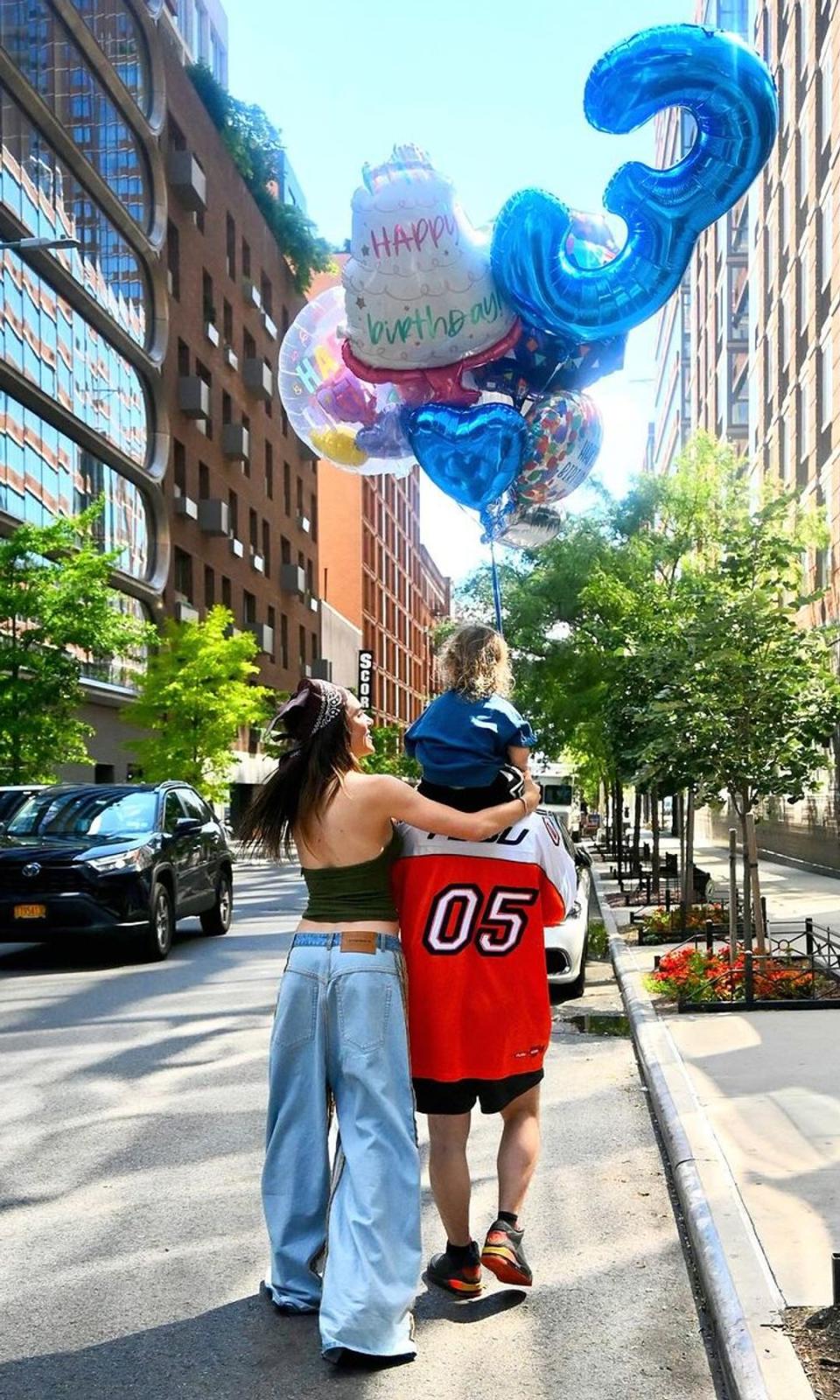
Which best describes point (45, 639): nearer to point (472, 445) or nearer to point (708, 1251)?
point (472, 445)

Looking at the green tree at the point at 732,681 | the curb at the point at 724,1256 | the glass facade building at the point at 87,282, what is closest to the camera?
the curb at the point at 724,1256

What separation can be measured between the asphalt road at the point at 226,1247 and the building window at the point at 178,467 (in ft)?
114

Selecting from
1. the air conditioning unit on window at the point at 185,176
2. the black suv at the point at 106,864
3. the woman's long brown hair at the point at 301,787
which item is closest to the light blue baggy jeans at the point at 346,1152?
the woman's long brown hair at the point at 301,787

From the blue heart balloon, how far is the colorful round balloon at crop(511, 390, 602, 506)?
79mm

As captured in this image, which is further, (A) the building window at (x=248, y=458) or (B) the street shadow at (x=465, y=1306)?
(A) the building window at (x=248, y=458)

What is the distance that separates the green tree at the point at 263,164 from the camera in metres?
48.4

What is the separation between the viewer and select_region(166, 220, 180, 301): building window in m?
43.1

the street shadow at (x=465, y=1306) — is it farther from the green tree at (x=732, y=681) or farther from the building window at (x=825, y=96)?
the building window at (x=825, y=96)

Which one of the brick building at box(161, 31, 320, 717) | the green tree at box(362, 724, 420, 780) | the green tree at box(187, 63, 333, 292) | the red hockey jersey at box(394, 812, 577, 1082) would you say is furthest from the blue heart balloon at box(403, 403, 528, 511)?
the green tree at box(362, 724, 420, 780)

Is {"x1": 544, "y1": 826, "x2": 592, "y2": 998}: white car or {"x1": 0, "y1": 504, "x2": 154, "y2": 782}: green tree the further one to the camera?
{"x1": 0, "y1": 504, "x2": 154, "y2": 782}: green tree

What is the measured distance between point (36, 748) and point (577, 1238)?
17.0 metres

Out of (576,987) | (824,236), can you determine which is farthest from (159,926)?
(824,236)

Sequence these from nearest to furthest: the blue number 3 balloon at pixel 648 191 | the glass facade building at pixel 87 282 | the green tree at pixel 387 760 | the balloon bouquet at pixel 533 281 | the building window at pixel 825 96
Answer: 1. the blue number 3 balloon at pixel 648 191
2. the balloon bouquet at pixel 533 281
3. the glass facade building at pixel 87 282
4. the building window at pixel 825 96
5. the green tree at pixel 387 760

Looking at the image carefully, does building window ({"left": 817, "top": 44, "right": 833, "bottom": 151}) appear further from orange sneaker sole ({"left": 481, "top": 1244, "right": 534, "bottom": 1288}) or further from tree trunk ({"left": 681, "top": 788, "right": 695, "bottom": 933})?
orange sneaker sole ({"left": 481, "top": 1244, "right": 534, "bottom": 1288})
